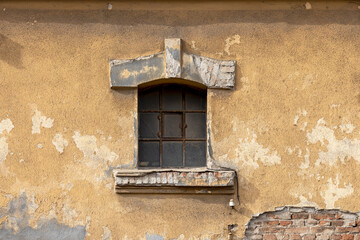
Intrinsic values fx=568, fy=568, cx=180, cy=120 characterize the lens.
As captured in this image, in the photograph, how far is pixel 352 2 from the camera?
229 inches

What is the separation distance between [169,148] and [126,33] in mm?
1250

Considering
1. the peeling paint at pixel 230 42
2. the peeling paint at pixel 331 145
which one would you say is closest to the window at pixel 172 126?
the peeling paint at pixel 230 42

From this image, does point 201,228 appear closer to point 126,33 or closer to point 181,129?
point 181,129

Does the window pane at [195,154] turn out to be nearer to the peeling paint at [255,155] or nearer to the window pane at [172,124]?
the window pane at [172,124]

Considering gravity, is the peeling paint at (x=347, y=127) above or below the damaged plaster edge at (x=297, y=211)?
above

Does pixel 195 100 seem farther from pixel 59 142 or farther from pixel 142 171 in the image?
pixel 59 142

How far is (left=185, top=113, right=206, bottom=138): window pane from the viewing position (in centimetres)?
587

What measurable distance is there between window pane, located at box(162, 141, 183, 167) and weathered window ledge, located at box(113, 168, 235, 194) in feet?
0.97

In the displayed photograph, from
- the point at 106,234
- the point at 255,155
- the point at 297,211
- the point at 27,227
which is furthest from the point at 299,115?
the point at 27,227

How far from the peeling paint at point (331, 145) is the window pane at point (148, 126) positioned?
1536 mm

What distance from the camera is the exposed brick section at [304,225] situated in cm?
557

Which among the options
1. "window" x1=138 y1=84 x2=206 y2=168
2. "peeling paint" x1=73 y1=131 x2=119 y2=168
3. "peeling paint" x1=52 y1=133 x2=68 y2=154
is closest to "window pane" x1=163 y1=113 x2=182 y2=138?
"window" x1=138 y1=84 x2=206 y2=168

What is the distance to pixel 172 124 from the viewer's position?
5.87 metres

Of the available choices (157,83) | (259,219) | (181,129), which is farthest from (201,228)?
(157,83)
